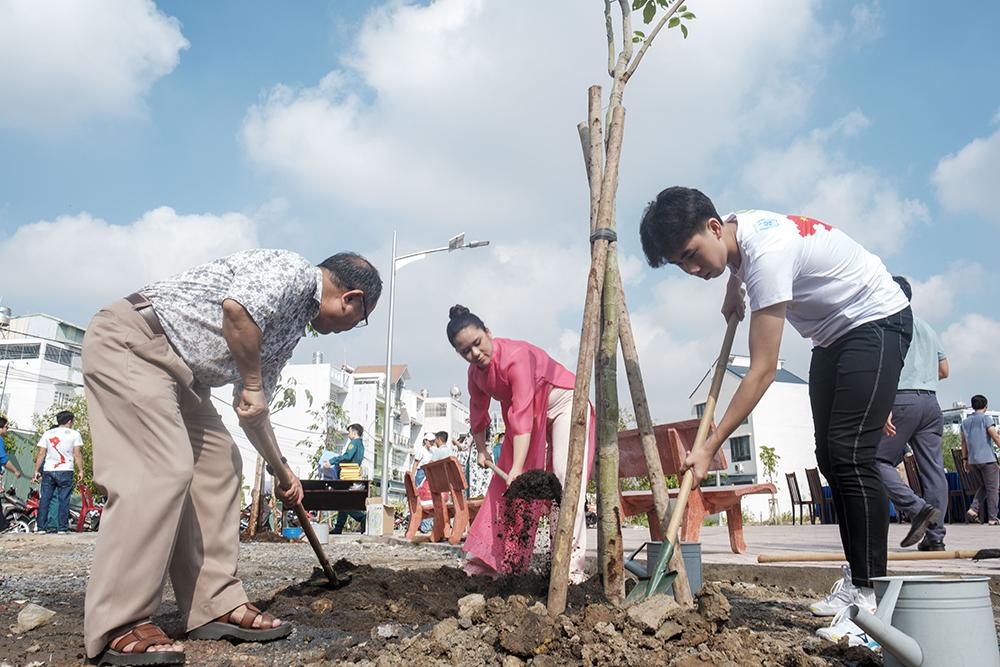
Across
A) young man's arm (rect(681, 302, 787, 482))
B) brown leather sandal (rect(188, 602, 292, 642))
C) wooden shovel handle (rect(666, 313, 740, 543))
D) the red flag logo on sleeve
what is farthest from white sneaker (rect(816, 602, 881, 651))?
brown leather sandal (rect(188, 602, 292, 642))

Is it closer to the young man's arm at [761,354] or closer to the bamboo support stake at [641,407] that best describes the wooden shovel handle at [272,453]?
the bamboo support stake at [641,407]

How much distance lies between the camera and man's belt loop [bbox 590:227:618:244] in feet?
9.87

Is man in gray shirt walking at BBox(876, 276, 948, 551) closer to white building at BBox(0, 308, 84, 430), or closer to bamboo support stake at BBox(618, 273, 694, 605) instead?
bamboo support stake at BBox(618, 273, 694, 605)

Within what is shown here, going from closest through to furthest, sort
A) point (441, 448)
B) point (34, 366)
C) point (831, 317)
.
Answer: point (831, 317) → point (441, 448) → point (34, 366)

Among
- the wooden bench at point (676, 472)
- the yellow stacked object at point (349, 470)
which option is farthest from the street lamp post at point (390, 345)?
the wooden bench at point (676, 472)

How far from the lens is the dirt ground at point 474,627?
2137 mm

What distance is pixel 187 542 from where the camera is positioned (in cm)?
283

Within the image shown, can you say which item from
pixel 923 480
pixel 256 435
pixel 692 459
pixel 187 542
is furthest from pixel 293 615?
pixel 923 480

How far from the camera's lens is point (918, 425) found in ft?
18.0

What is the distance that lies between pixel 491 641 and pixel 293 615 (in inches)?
46.3

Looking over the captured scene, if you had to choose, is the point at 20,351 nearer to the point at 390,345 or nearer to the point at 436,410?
the point at 436,410

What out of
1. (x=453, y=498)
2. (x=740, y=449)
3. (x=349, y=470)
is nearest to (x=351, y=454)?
(x=349, y=470)

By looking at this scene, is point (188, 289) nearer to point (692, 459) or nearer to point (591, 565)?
point (692, 459)

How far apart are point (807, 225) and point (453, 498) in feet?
23.6
